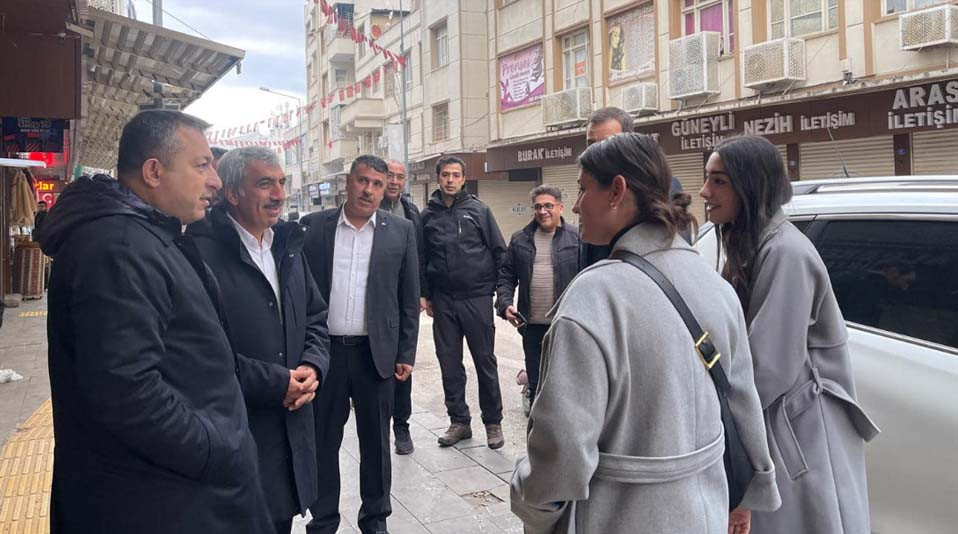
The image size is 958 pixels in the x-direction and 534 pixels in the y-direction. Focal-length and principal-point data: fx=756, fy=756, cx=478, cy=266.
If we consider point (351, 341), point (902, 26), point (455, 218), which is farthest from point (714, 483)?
point (902, 26)

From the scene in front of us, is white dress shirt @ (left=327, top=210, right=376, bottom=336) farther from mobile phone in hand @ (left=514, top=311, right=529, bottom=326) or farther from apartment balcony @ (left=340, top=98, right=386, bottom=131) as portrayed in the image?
apartment balcony @ (left=340, top=98, right=386, bottom=131)

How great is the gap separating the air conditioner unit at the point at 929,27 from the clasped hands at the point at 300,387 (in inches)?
502

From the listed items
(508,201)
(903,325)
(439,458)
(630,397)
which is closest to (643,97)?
(508,201)

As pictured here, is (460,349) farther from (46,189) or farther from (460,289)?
(46,189)

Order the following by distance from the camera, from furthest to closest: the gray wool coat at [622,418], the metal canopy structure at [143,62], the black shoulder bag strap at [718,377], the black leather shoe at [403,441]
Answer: the metal canopy structure at [143,62]
the black leather shoe at [403,441]
the black shoulder bag strap at [718,377]
the gray wool coat at [622,418]

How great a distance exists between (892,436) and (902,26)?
39.9ft

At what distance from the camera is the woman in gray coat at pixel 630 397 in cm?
171

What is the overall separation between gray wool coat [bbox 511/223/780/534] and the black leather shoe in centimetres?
383

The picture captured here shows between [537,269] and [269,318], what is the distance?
3.05 meters

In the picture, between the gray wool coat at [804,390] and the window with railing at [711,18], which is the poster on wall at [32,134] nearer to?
the gray wool coat at [804,390]

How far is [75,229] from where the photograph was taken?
2.03m

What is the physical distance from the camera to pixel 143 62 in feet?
28.6

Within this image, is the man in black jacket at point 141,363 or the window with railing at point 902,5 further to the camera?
the window with railing at point 902,5

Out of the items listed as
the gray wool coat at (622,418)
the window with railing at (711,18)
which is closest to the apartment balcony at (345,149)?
the window with railing at (711,18)
